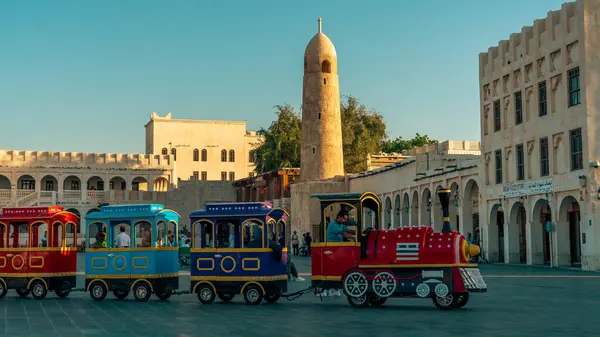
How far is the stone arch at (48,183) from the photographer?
274 feet

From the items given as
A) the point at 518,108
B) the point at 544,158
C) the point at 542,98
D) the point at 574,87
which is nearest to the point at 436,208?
the point at 518,108

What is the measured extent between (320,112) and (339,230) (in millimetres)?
40839

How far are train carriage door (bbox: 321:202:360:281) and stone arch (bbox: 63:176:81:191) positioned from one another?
71.3 metres

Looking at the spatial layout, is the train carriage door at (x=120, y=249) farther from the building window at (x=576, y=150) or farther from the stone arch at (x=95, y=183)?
the stone arch at (x=95, y=183)

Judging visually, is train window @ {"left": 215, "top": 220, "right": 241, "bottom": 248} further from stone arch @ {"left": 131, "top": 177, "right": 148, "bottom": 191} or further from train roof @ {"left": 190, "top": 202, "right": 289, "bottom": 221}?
stone arch @ {"left": 131, "top": 177, "right": 148, "bottom": 191}

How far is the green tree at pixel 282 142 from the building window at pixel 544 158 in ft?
139

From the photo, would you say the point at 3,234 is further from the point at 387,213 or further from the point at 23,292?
the point at 387,213

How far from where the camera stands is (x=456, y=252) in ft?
54.0

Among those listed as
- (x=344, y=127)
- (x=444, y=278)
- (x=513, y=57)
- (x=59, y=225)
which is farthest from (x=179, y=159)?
(x=444, y=278)

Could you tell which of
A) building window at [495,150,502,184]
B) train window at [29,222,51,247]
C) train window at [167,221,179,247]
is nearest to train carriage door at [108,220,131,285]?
train window at [167,221,179,247]

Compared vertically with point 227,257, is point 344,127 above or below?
above

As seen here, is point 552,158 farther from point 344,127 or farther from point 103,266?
point 344,127

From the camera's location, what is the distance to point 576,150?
1273 inches

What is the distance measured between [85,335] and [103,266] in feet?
25.1
